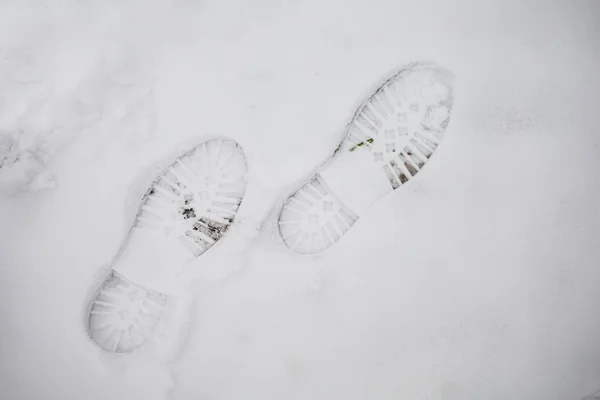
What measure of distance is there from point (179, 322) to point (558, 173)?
36.2 inches

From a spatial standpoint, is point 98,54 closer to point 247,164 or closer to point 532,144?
point 247,164

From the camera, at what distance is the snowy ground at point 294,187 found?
3.27 ft

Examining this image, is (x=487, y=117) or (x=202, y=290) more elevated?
(x=487, y=117)

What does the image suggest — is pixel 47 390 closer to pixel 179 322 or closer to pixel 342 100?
pixel 179 322

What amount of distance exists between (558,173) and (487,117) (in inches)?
8.3

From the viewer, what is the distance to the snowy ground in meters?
1.00

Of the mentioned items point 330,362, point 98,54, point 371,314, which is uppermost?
point 98,54

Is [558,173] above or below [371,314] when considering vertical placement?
above

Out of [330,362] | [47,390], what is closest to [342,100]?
[330,362]

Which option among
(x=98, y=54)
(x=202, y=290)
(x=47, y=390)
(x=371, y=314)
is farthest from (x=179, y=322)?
(x=98, y=54)

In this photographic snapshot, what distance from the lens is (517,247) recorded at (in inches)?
41.8

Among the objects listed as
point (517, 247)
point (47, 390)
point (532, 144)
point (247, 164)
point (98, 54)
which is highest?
point (98, 54)

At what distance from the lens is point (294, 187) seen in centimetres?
103

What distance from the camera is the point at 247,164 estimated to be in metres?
1.02
